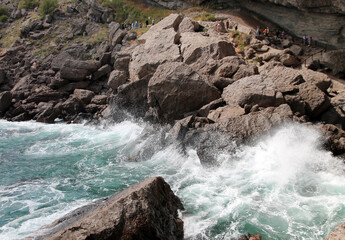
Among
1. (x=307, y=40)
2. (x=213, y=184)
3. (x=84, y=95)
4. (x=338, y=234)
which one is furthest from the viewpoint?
(x=307, y=40)

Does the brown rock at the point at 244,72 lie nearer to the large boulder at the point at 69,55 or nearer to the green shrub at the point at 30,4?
the large boulder at the point at 69,55

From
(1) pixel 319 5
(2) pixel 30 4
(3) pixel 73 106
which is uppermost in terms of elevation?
(2) pixel 30 4

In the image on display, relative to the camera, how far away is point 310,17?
30.8 metres

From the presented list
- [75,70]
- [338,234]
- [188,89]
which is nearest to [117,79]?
[75,70]

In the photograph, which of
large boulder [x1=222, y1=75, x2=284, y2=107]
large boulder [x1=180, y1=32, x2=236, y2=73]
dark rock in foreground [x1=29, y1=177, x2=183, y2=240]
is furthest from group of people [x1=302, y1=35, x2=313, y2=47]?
dark rock in foreground [x1=29, y1=177, x2=183, y2=240]

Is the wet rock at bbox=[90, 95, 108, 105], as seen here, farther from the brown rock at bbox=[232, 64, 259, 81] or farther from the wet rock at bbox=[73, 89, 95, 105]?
the brown rock at bbox=[232, 64, 259, 81]

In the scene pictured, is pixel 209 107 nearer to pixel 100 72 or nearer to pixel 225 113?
pixel 225 113

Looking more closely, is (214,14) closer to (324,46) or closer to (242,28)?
(242,28)

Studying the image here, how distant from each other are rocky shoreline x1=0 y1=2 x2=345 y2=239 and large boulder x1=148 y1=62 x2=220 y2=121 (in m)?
0.06

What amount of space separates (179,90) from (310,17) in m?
21.5

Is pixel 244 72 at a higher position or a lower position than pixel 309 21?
lower

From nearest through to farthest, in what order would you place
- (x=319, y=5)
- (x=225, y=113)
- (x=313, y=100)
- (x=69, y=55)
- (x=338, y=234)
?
(x=338, y=234)
(x=225, y=113)
(x=313, y=100)
(x=319, y=5)
(x=69, y=55)

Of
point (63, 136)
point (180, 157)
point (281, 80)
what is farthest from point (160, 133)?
point (63, 136)

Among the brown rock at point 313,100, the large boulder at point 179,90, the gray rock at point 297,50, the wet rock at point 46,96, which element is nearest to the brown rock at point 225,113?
the large boulder at point 179,90
